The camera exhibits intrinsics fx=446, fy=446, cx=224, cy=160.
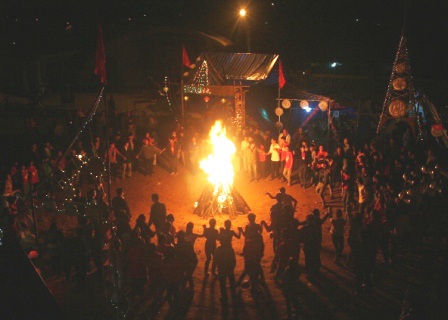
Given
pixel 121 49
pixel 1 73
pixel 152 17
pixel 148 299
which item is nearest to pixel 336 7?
pixel 152 17

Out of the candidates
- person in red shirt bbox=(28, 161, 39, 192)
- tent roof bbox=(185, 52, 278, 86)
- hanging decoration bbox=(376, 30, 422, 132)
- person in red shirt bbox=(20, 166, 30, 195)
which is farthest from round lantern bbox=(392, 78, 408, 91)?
person in red shirt bbox=(20, 166, 30, 195)

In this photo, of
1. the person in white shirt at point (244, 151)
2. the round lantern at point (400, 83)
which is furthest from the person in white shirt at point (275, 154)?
the round lantern at point (400, 83)

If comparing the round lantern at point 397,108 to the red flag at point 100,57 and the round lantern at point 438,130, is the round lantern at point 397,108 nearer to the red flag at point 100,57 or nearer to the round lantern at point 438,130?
the round lantern at point 438,130

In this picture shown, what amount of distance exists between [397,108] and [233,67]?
8459 mm

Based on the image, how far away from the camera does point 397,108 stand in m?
18.9

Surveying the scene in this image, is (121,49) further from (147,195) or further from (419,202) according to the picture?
(419,202)

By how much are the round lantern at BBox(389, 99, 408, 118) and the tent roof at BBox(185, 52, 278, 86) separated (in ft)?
20.6

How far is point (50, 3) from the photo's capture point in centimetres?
2958

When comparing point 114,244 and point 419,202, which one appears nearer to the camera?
point 114,244

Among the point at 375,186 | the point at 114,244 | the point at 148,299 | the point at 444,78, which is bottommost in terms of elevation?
the point at 148,299

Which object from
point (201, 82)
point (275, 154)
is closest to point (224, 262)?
point (275, 154)

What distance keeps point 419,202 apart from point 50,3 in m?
26.4

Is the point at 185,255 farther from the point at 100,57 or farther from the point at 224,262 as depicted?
the point at 100,57

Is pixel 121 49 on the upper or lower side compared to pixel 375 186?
upper
